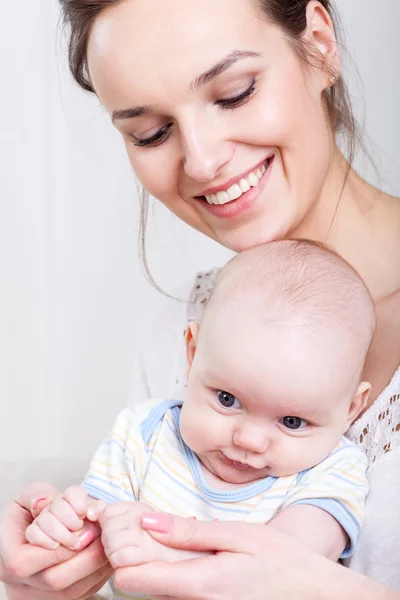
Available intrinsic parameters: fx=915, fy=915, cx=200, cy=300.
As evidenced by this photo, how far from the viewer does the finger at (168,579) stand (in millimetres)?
1343

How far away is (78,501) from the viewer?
1.48m

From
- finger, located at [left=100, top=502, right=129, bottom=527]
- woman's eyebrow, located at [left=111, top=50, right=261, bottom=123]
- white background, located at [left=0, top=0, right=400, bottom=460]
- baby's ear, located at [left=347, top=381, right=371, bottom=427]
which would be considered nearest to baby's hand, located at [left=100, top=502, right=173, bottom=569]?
finger, located at [left=100, top=502, right=129, bottom=527]

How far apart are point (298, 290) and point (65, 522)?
557 mm

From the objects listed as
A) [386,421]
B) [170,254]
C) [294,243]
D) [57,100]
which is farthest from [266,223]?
[57,100]

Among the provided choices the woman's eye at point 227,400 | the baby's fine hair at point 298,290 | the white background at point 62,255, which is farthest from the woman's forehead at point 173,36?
the white background at point 62,255

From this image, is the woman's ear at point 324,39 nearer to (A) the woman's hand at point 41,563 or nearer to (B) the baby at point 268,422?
(B) the baby at point 268,422

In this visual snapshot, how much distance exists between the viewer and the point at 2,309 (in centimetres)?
378

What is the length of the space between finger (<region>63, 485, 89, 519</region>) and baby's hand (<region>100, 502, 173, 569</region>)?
0.21ft

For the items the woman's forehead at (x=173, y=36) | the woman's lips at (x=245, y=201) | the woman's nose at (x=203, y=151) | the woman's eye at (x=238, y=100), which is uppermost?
the woman's forehead at (x=173, y=36)

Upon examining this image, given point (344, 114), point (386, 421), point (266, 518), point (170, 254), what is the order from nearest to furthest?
1. point (266, 518)
2. point (386, 421)
3. point (344, 114)
4. point (170, 254)

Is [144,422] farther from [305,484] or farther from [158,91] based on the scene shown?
[158,91]

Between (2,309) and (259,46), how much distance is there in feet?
7.43

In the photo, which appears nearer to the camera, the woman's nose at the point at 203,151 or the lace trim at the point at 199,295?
the woman's nose at the point at 203,151

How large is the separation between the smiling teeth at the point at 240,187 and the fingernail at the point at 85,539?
747mm
